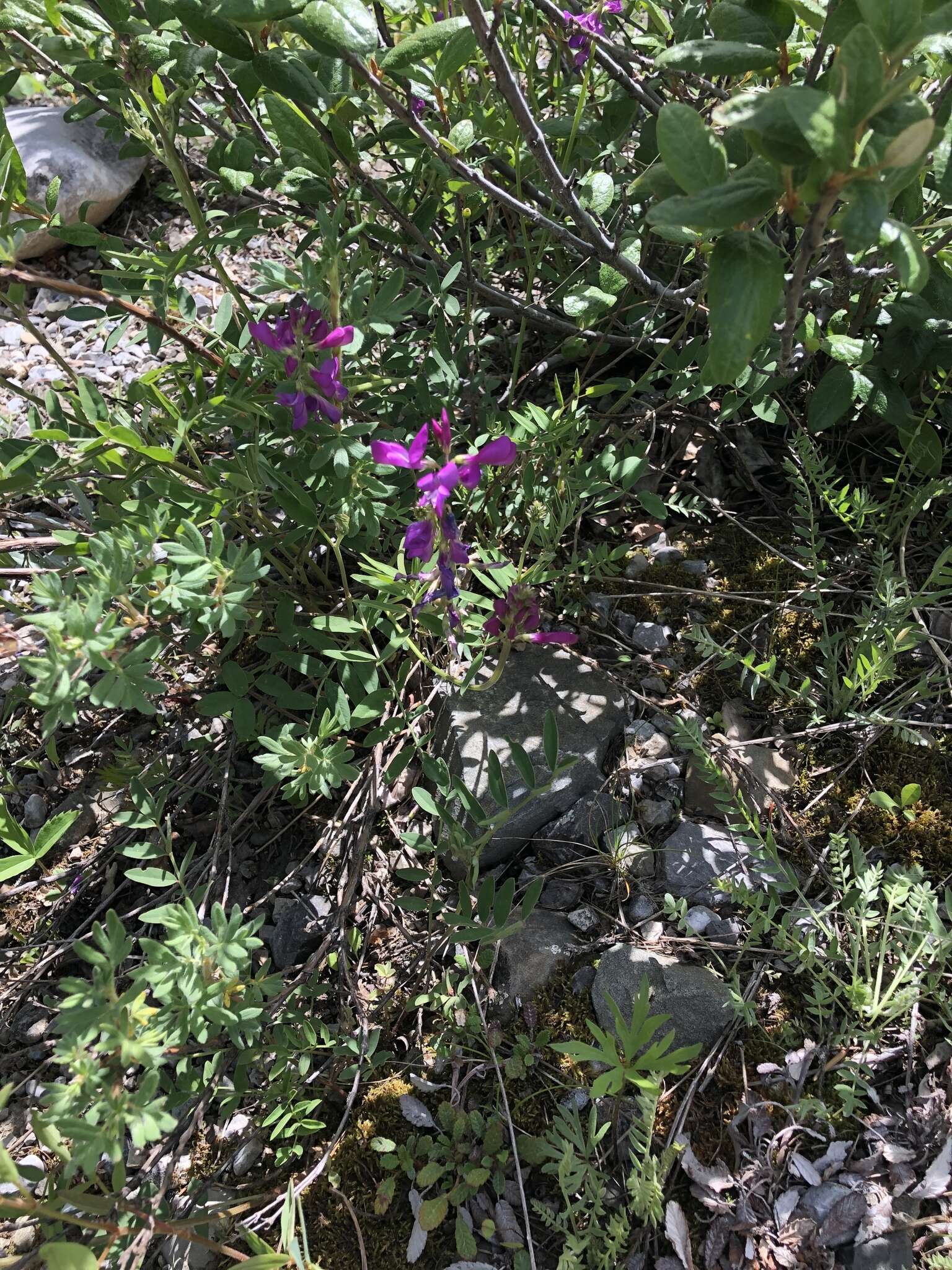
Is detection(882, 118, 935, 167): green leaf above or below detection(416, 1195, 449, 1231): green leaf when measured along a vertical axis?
above

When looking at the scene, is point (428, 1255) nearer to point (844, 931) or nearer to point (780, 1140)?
point (780, 1140)

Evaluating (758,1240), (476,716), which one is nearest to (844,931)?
(758,1240)

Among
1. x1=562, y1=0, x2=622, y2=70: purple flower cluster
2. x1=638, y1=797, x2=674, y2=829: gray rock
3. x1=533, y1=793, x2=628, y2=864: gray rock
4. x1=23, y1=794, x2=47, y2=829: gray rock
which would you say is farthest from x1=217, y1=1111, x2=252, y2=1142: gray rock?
x1=562, y1=0, x2=622, y2=70: purple flower cluster

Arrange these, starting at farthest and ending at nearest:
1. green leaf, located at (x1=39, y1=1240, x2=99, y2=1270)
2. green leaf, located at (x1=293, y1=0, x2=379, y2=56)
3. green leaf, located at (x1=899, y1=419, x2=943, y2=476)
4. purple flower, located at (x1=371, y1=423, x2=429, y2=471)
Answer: green leaf, located at (x1=899, y1=419, x2=943, y2=476) < purple flower, located at (x1=371, y1=423, x2=429, y2=471) < green leaf, located at (x1=293, y1=0, x2=379, y2=56) < green leaf, located at (x1=39, y1=1240, x2=99, y2=1270)

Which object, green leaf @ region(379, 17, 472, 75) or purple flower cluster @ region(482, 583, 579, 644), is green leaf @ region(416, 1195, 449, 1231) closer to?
purple flower cluster @ region(482, 583, 579, 644)

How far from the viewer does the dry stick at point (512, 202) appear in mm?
1613

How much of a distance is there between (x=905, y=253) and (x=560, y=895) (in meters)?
1.36

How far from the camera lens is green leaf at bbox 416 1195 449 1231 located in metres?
1.62

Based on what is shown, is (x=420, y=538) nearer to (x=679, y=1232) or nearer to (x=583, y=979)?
(x=583, y=979)

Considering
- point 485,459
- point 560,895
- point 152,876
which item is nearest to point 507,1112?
point 560,895

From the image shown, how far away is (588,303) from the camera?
6.32ft

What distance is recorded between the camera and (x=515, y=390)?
2.54 meters

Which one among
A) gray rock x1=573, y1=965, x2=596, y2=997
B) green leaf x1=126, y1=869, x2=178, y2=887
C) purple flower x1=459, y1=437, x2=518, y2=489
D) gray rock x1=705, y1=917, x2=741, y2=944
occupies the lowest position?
gray rock x1=573, y1=965, x2=596, y2=997

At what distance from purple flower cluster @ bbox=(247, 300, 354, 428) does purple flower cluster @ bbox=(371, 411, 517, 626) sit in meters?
0.12
